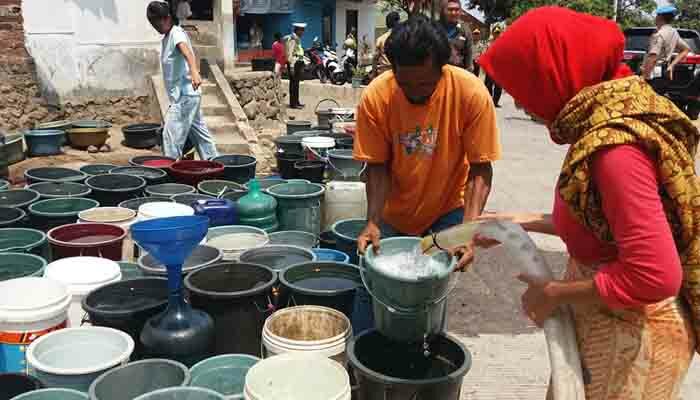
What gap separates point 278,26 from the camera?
2297 centimetres

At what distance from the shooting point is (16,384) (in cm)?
221

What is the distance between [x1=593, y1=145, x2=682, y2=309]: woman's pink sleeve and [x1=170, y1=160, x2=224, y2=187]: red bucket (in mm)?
3936

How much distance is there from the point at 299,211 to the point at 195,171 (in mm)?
1102

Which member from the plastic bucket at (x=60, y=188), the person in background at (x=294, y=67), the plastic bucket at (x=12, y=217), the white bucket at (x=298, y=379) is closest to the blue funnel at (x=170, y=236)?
the white bucket at (x=298, y=379)

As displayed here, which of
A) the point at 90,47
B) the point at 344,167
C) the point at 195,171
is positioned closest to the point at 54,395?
the point at 195,171

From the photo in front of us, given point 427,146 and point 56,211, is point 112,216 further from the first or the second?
point 427,146

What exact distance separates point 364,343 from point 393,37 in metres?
1.21

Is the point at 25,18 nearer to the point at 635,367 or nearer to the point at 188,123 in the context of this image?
the point at 188,123

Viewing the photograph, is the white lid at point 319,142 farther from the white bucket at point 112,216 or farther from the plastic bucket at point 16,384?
the plastic bucket at point 16,384

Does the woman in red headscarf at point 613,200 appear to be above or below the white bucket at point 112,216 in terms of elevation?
above

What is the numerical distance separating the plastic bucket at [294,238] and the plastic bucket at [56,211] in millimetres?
1247

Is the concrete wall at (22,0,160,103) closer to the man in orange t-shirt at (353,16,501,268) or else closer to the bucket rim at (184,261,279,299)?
the bucket rim at (184,261,279,299)

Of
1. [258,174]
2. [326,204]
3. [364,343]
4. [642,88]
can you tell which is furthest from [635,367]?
[258,174]

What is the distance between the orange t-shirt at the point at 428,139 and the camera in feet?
8.14
